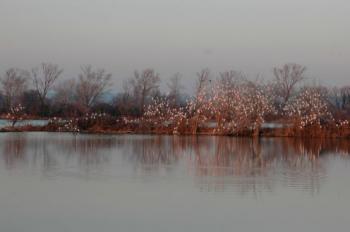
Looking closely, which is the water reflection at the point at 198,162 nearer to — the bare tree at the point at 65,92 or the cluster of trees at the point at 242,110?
the cluster of trees at the point at 242,110

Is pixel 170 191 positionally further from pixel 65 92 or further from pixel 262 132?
pixel 65 92

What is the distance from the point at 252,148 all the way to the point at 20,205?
1421cm

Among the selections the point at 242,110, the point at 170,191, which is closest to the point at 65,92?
the point at 242,110

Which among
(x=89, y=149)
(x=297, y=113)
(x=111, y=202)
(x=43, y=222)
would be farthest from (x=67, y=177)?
Result: (x=297, y=113)

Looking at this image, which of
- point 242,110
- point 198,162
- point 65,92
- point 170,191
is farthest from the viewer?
point 65,92

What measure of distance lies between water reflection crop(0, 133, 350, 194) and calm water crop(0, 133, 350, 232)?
1.0 inches

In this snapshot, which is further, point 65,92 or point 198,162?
point 65,92

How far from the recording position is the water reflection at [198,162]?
13.9 metres

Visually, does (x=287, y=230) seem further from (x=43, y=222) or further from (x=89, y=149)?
(x=89, y=149)

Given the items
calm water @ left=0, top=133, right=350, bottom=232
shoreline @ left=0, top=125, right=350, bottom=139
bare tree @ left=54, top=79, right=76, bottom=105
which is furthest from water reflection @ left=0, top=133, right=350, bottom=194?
bare tree @ left=54, top=79, right=76, bottom=105

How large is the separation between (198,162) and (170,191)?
19.1 feet

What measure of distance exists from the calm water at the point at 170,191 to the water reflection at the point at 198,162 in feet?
0.09

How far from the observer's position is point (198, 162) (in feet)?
58.4

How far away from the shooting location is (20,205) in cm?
1026
